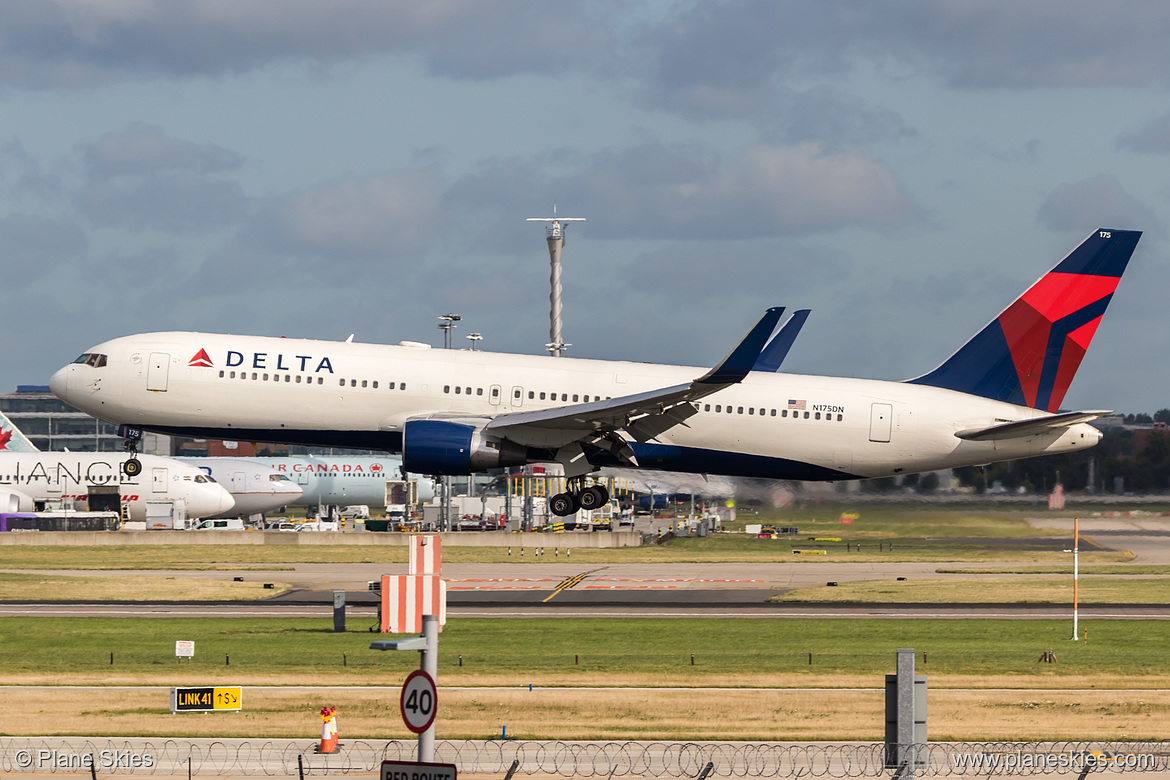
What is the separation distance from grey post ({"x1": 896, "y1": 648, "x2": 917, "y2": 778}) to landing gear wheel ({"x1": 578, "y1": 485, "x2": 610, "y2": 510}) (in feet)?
89.9

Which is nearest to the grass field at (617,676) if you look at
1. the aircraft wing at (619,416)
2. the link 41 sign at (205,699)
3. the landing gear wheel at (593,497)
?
the link 41 sign at (205,699)

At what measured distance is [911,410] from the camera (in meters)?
42.8

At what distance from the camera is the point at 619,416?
40.0 meters

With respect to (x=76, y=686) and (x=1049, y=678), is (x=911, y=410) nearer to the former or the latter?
(x=1049, y=678)

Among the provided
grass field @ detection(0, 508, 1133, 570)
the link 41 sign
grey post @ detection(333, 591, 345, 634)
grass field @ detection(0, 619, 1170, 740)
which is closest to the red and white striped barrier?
grass field @ detection(0, 619, 1170, 740)

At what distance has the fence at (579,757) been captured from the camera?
20.6 metres

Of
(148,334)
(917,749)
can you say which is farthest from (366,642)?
(917,749)

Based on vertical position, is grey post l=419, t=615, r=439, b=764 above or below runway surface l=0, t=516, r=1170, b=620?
above

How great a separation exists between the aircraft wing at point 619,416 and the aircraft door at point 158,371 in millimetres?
10387

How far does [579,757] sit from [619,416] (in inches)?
745

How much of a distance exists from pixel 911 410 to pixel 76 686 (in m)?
25.9

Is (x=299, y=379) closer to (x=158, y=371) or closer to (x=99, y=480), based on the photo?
(x=158, y=371)

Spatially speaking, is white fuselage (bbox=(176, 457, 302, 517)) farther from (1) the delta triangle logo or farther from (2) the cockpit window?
(1) the delta triangle logo

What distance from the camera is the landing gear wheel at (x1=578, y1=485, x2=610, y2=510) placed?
1684 inches
